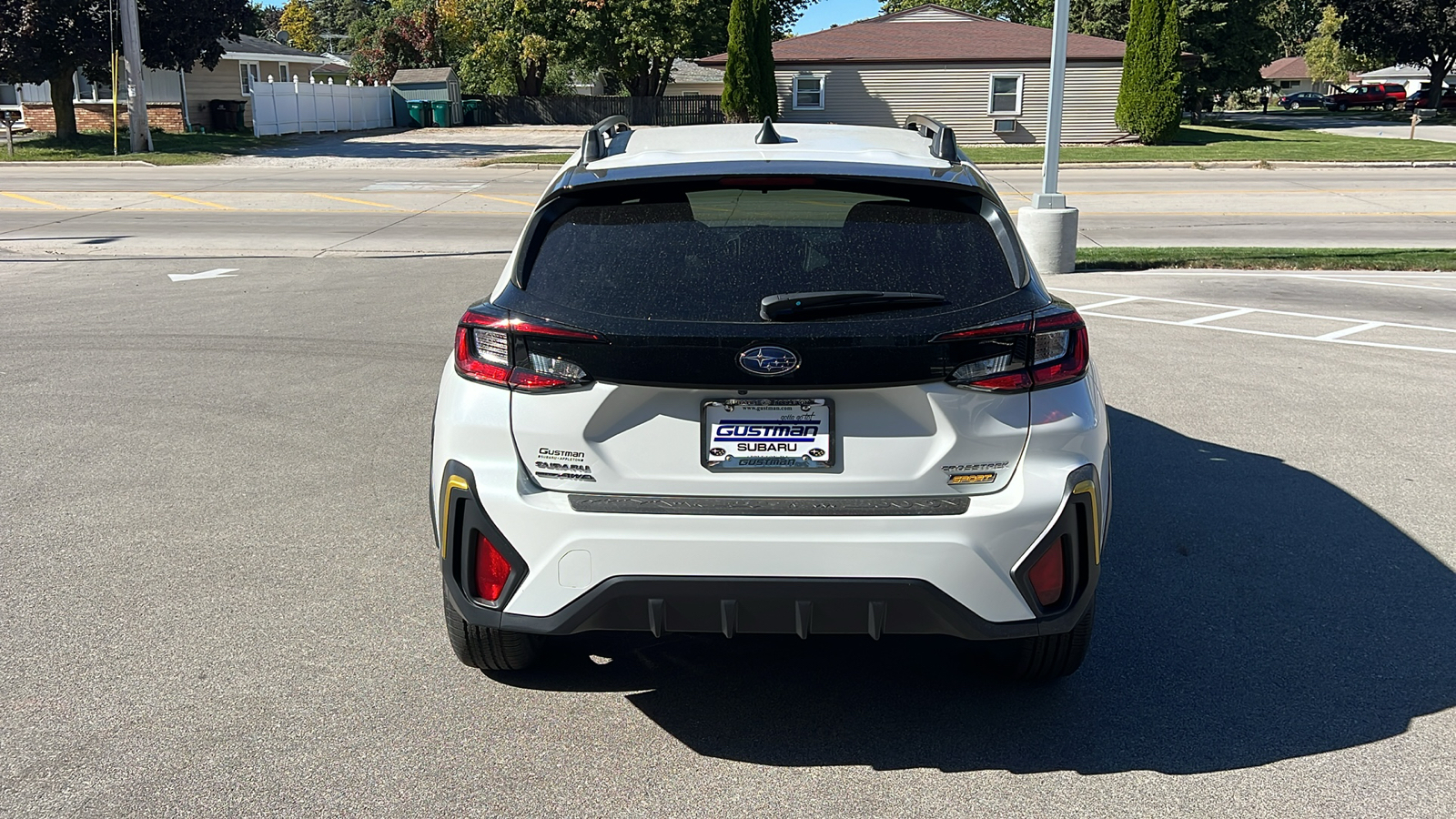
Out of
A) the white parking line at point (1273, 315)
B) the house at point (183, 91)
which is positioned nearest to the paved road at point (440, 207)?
the white parking line at point (1273, 315)

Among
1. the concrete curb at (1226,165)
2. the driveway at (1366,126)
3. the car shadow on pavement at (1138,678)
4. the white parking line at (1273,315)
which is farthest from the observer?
the driveway at (1366,126)

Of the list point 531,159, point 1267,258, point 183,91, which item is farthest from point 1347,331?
point 183,91

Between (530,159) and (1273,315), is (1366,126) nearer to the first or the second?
(530,159)

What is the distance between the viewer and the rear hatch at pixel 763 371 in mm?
3350

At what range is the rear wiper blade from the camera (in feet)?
11.1

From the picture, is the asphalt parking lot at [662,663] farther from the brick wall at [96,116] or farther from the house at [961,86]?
the brick wall at [96,116]

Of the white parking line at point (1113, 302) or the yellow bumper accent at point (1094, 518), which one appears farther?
the white parking line at point (1113, 302)

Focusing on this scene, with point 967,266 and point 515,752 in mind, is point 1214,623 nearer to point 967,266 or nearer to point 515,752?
point 967,266

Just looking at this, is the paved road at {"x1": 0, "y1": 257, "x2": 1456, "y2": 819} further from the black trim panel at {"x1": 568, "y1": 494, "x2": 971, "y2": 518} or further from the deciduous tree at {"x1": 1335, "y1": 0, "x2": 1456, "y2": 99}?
the deciduous tree at {"x1": 1335, "y1": 0, "x2": 1456, "y2": 99}

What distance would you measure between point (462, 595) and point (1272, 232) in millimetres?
17975

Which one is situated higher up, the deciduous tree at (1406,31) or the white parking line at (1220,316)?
the deciduous tree at (1406,31)

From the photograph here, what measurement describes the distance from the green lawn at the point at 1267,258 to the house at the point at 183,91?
31.0 m

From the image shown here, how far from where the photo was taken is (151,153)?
34.4 m

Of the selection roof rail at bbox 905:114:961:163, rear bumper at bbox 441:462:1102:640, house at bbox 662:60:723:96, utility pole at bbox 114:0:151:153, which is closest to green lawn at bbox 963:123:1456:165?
utility pole at bbox 114:0:151:153
